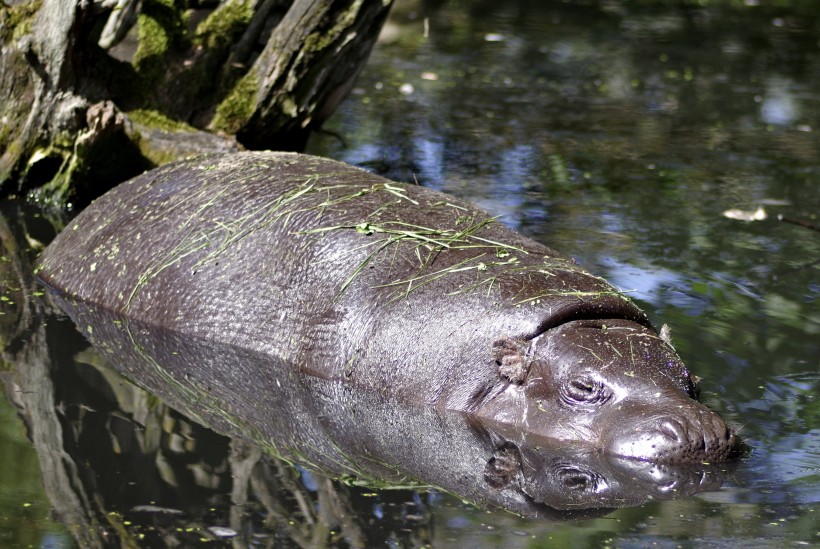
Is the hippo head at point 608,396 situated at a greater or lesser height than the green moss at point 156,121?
lesser

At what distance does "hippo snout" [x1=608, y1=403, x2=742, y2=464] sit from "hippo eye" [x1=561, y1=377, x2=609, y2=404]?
235 mm

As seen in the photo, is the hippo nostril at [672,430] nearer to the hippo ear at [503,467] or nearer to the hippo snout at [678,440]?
the hippo snout at [678,440]

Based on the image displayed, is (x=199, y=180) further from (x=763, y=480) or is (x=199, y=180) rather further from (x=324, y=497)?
(x=763, y=480)

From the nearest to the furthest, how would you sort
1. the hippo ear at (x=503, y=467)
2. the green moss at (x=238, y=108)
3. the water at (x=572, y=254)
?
1. the water at (x=572, y=254)
2. the hippo ear at (x=503, y=467)
3. the green moss at (x=238, y=108)

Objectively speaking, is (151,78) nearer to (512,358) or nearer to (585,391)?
(512,358)

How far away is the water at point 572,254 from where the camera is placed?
15.4 ft

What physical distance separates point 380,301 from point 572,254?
2.58 metres

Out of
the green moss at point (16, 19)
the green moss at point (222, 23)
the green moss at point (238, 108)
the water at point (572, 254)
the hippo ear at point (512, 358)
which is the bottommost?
the water at point (572, 254)

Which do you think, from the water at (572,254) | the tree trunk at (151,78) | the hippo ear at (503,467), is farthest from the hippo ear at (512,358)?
the tree trunk at (151,78)

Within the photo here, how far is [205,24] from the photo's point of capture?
9.55m

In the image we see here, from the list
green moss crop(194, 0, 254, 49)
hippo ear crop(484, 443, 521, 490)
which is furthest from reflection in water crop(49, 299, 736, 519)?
green moss crop(194, 0, 254, 49)

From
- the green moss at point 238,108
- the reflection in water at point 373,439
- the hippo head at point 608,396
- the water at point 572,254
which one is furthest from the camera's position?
the green moss at point 238,108

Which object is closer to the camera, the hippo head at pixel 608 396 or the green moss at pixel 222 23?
the hippo head at pixel 608 396

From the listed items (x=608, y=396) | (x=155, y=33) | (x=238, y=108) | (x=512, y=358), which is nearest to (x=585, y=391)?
(x=608, y=396)
